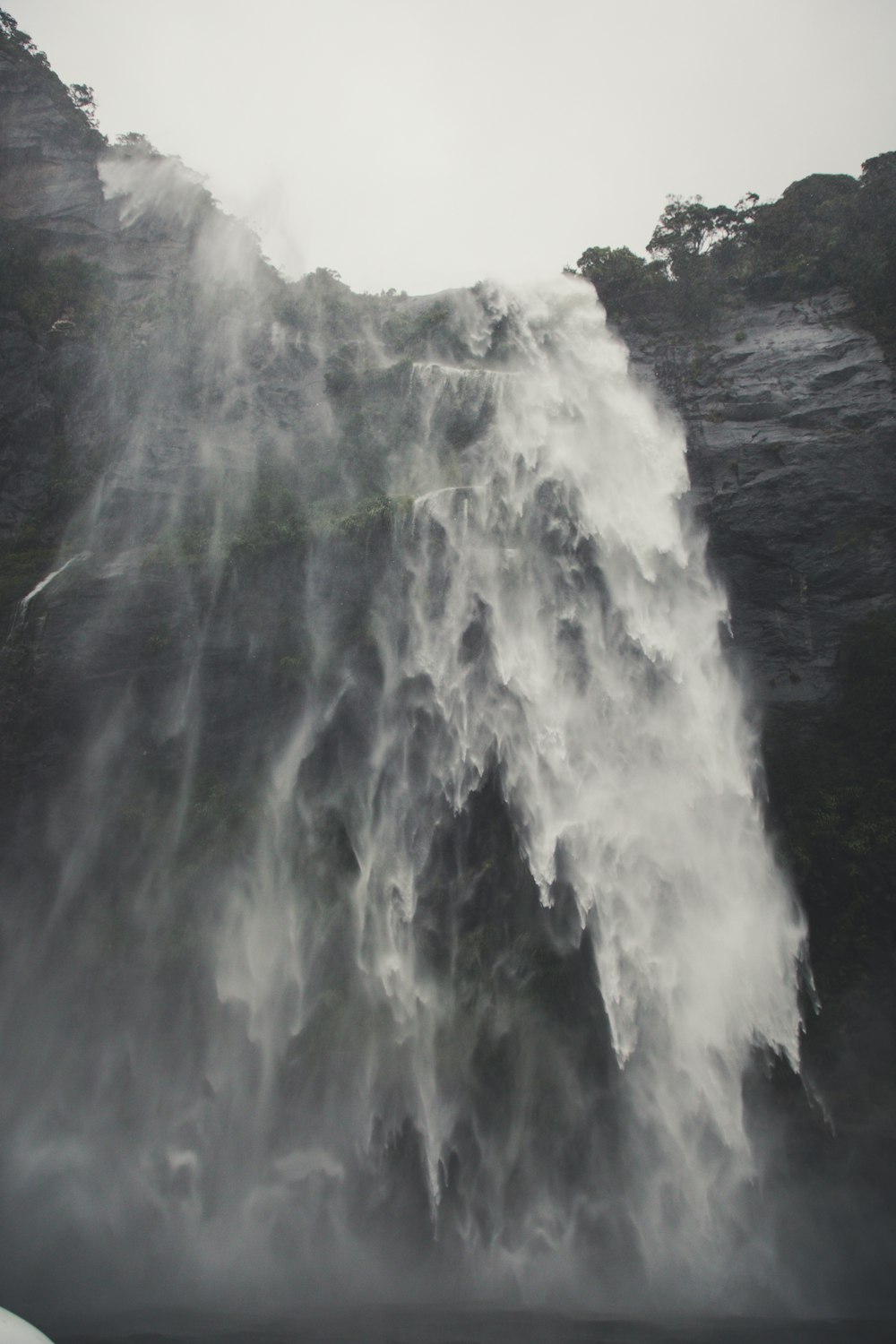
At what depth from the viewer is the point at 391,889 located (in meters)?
17.6

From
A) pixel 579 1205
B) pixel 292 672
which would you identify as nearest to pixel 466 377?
pixel 292 672

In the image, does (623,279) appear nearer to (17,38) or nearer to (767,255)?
(767,255)

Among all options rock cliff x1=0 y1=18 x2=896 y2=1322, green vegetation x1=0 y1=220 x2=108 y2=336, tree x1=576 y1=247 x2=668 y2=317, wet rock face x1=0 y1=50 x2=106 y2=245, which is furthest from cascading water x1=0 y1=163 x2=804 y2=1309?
wet rock face x1=0 y1=50 x2=106 y2=245

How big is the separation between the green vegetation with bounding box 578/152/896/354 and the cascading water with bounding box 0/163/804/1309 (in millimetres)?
5564

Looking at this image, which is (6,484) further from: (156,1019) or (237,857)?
(156,1019)

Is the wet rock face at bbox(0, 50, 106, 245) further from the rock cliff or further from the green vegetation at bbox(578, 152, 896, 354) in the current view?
the green vegetation at bbox(578, 152, 896, 354)

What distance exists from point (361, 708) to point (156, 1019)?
7438 millimetres

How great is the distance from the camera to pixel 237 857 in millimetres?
18297

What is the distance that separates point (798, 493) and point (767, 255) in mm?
11120

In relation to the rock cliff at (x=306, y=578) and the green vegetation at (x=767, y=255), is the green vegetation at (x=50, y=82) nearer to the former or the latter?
the rock cliff at (x=306, y=578)

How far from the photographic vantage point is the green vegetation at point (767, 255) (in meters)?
24.5

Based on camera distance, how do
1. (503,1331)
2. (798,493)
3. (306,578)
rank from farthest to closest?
1. (306,578)
2. (798,493)
3. (503,1331)

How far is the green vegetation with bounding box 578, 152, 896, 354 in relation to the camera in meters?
24.5

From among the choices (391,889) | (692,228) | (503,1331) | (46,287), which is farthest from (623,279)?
(503,1331)
